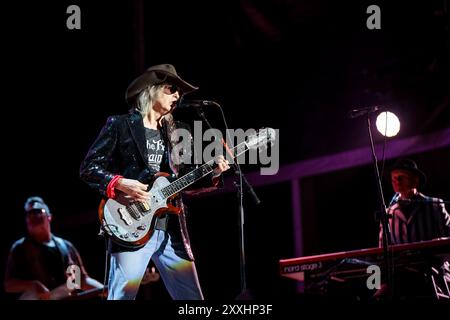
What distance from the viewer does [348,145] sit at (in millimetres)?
8828

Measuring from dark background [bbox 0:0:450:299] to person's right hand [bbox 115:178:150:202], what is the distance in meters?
4.67

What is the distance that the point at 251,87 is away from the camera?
9672 millimetres

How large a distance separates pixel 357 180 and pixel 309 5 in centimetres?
308

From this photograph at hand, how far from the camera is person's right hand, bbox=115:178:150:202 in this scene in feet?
12.8

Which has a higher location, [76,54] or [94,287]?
[76,54]

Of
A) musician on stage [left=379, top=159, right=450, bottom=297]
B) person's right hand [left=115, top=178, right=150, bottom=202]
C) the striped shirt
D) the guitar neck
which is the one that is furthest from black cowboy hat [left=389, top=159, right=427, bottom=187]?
person's right hand [left=115, top=178, right=150, bottom=202]

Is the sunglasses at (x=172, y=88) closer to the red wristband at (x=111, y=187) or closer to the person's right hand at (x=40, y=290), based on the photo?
the red wristband at (x=111, y=187)

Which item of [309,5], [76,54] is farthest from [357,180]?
[76,54]

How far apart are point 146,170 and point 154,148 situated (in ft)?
0.63

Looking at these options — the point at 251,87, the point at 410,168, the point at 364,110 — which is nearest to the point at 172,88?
the point at 364,110

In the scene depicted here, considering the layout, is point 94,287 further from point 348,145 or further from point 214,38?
point 214,38

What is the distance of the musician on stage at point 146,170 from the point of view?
12.6 ft
